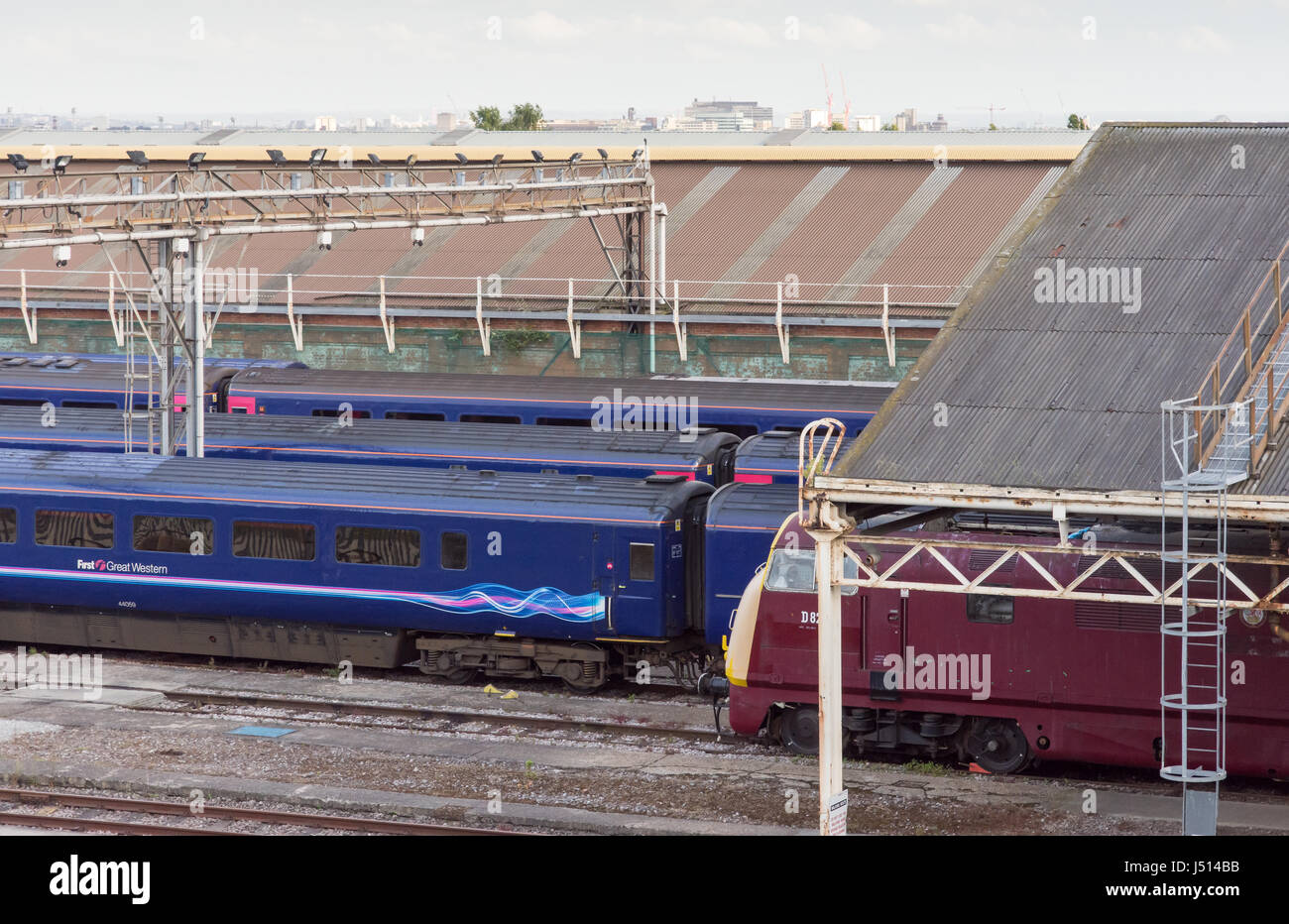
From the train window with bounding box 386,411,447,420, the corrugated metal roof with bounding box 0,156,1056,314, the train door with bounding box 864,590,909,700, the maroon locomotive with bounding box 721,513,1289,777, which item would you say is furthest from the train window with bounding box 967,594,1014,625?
the corrugated metal roof with bounding box 0,156,1056,314

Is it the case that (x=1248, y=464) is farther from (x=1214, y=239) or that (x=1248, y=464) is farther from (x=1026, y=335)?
(x=1214, y=239)

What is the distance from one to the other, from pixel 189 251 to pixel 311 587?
6782 millimetres

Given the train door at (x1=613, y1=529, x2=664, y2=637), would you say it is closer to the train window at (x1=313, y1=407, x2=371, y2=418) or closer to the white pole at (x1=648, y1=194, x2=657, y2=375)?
the train window at (x1=313, y1=407, x2=371, y2=418)

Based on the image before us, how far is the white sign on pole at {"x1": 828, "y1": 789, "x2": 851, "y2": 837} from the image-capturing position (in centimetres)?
1559

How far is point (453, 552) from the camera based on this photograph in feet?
80.4

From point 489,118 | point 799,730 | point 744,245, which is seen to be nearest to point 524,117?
point 489,118

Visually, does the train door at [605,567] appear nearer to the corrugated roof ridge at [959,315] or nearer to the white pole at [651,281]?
the corrugated roof ridge at [959,315]

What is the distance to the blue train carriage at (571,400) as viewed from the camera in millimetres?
30391

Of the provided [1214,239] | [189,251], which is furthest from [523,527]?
[1214,239]

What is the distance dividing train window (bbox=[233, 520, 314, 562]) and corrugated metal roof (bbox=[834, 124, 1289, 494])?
11.7m

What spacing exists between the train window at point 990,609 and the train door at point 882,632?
759 mm

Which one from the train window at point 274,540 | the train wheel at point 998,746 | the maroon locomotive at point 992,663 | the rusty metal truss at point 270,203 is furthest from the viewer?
the rusty metal truss at point 270,203

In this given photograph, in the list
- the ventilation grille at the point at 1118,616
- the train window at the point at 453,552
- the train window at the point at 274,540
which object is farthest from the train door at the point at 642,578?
the ventilation grille at the point at 1118,616

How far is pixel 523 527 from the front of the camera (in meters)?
24.1
